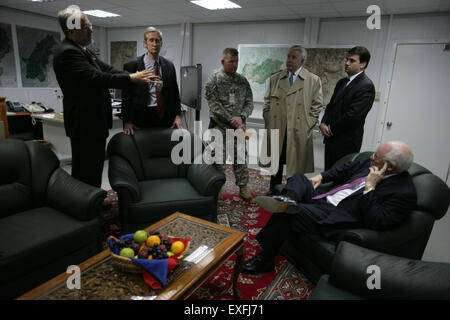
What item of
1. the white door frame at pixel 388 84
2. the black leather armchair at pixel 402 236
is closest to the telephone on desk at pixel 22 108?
the black leather armchair at pixel 402 236

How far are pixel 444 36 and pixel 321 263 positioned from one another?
4020mm

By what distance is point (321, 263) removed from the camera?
1.89 metres

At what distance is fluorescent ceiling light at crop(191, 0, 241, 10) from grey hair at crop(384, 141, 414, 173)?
3.54m

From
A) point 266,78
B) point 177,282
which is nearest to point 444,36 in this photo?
point 266,78

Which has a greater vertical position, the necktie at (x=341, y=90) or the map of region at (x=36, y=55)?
the map of region at (x=36, y=55)

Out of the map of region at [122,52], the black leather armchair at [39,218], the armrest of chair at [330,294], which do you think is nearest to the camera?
the armrest of chair at [330,294]

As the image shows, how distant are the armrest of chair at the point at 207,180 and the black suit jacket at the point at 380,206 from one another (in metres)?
0.92

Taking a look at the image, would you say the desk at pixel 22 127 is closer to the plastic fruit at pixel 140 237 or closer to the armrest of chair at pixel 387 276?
the plastic fruit at pixel 140 237

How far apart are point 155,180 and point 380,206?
194cm

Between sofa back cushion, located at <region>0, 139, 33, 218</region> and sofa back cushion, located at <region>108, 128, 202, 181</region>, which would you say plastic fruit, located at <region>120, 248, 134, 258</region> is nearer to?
sofa back cushion, located at <region>0, 139, 33, 218</region>

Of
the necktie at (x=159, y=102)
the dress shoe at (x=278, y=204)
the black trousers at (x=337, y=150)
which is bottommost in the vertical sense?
the dress shoe at (x=278, y=204)

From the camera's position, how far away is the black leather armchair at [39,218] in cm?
164
